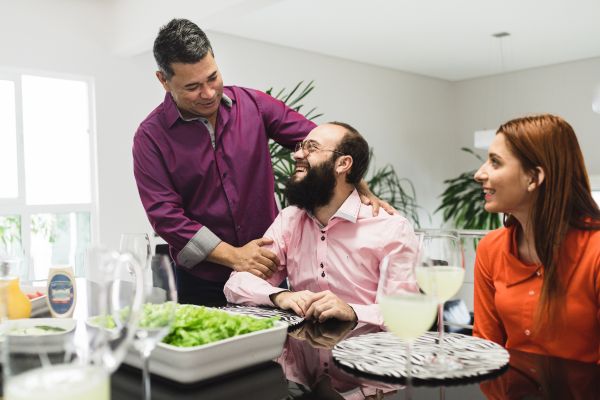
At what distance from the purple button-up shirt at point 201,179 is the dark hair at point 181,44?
19 cm

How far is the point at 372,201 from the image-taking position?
77.2 inches

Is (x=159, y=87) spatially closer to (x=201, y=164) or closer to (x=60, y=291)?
(x=201, y=164)

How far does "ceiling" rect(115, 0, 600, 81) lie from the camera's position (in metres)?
4.76

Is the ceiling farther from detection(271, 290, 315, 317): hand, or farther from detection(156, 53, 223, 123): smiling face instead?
detection(271, 290, 315, 317): hand

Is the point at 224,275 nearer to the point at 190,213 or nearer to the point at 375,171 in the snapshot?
the point at 190,213

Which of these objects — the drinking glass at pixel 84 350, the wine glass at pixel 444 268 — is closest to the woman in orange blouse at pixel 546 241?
the wine glass at pixel 444 268

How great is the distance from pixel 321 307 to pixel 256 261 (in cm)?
48

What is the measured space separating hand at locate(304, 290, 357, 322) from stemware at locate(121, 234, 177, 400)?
0.64 metres

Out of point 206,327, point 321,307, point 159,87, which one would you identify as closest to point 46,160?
point 159,87

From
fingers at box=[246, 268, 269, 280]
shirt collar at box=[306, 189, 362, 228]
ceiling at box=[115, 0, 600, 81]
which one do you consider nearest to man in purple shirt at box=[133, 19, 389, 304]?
fingers at box=[246, 268, 269, 280]

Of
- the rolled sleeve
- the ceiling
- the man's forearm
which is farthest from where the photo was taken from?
the ceiling

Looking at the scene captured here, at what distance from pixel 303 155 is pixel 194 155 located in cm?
41

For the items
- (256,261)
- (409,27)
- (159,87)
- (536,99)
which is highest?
(409,27)

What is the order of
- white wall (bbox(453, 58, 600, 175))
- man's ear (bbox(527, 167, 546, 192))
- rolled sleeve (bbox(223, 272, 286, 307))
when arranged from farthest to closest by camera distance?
white wall (bbox(453, 58, 600, 175)) < rolled sleeve (bbox(223, 272, 286, 307)) < man's ear (bbox(527, 167, 546, 192))
